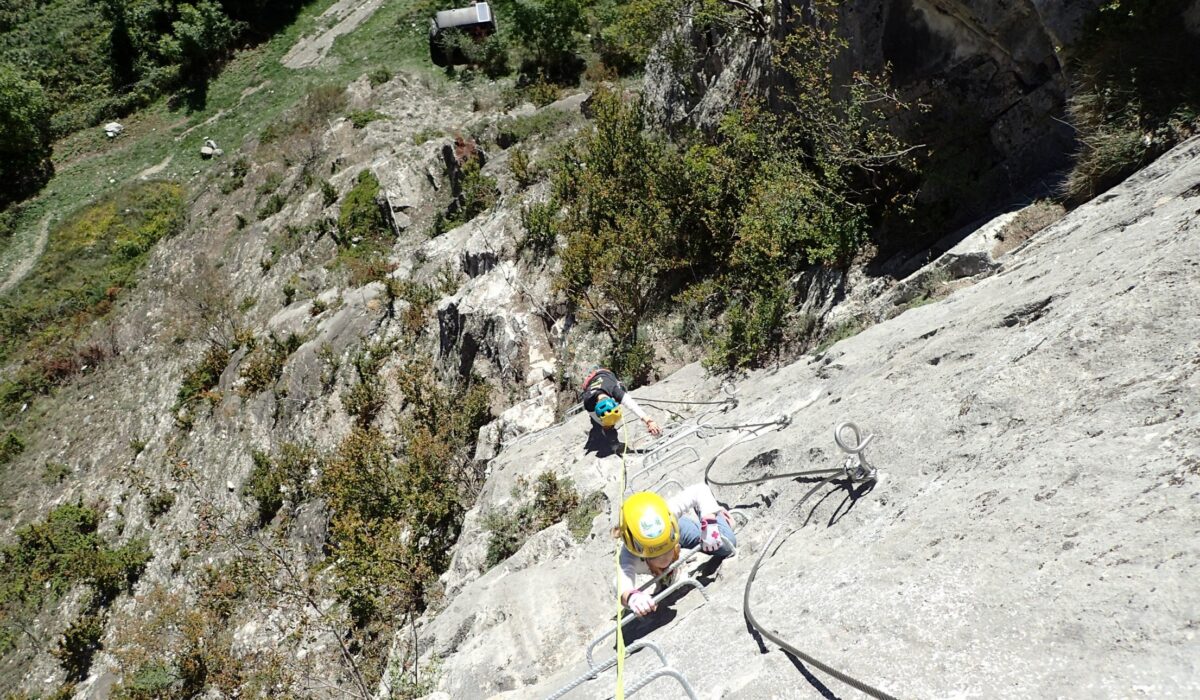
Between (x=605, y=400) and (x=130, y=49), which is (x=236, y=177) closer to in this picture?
(x=130, y=49)

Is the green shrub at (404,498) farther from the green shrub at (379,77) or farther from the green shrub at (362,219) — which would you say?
the green shrub at (379,77)

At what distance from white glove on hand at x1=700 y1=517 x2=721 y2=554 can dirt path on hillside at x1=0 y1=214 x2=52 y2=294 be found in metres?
40.1

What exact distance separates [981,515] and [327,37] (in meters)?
43.2

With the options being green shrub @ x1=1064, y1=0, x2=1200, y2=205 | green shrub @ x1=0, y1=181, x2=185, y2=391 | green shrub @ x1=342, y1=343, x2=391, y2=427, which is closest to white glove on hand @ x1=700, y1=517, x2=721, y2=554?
green shrub @ x1=1064, y1=0, x2=1200, y2=205

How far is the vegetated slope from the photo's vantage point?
2.99 m

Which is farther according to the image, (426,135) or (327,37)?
(327,37)

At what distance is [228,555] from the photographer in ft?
58.8

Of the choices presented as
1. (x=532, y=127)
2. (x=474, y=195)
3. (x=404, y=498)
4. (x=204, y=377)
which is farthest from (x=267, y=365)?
(x=532, y=127)

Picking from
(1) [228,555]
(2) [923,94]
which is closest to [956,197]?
(2) [923,94]

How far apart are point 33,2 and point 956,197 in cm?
6017

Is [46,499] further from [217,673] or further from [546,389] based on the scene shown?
[546,389]

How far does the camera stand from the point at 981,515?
390 cm

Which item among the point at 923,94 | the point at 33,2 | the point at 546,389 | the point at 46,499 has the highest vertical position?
the point at 33,2

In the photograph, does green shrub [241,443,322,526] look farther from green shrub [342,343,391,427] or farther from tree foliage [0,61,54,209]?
tree foliage [0,61,54,209]
